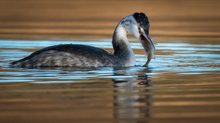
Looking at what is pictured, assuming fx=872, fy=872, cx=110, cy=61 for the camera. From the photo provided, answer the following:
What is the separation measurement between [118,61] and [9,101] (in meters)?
4.89

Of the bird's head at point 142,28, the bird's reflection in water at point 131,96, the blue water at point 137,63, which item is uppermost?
the bird's head at point 142,28

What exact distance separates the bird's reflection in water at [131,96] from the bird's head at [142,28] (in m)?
1.07

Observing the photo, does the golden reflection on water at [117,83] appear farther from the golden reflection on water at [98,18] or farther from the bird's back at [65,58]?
the bird's back at [65,58]

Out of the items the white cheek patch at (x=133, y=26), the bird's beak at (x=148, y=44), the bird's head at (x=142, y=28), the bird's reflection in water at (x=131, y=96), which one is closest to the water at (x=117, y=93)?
the bird's reflection in water at (x=131, y=96)

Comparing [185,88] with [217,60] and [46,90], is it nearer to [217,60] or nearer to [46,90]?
[46,90]

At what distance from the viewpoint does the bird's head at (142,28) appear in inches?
619

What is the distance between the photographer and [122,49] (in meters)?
16.1

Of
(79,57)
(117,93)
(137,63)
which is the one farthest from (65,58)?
(117,93)

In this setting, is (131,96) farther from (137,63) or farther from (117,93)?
(137,63)

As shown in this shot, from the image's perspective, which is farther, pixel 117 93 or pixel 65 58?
pixel 65 58

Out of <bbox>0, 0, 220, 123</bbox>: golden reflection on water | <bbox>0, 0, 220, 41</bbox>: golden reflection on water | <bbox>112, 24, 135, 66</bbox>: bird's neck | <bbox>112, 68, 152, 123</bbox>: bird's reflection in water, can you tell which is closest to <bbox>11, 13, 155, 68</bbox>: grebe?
<bbox>112, 24, 135, 66</bbox>: bird's neck

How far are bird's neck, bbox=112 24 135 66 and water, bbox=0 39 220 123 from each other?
26 centimetres

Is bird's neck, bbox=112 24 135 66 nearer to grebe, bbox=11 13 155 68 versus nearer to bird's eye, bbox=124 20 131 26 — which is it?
grebe, bbox=11 13 155 68

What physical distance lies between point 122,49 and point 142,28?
596mm
